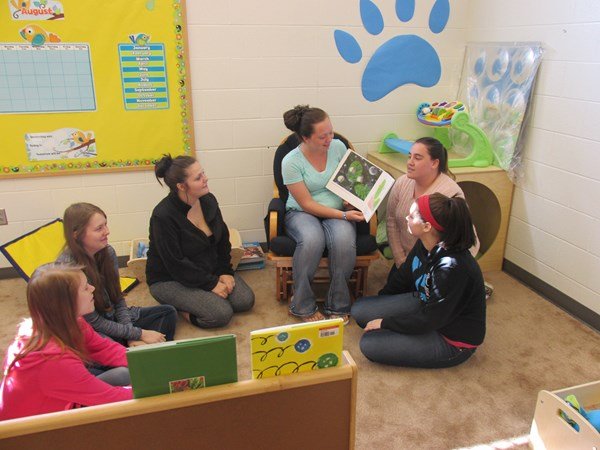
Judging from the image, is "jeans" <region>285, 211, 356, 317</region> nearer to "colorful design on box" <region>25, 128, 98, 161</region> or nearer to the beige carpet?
the beige carpet

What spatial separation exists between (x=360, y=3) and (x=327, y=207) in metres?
1.37

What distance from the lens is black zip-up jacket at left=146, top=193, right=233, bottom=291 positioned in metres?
2.57

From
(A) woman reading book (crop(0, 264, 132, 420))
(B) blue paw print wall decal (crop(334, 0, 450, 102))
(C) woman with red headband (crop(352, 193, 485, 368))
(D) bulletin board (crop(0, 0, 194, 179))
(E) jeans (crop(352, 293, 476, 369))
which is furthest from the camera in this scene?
(B) blue paw print wall decal (crop(334, 0, 450, 102))

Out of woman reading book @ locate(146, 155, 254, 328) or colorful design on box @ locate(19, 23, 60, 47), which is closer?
woman reading book @ locate(146, 155, 254, 328)

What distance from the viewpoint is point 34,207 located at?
125 inches

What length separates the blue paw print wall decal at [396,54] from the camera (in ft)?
10.9

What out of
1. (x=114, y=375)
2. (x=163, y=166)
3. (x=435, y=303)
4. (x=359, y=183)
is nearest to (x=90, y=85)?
(x=163, y=166)

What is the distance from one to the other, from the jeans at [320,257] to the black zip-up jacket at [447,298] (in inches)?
17.3

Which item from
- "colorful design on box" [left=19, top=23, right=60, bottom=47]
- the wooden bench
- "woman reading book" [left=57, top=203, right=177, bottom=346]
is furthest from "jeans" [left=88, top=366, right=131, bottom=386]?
"colorful design on box" [left=19, top=23, right=60, bottom=47]

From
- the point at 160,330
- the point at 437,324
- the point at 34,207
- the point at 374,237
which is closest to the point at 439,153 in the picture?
the point at 374,237

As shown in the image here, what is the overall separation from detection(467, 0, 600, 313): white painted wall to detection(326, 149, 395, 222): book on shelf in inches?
35.6

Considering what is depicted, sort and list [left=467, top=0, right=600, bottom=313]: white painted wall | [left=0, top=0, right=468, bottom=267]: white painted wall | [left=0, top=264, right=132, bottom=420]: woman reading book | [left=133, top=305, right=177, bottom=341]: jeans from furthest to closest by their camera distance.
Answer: [left=0, top=0, right=468, bottom=267]: white painted wall, [left=467, top=0, right=600, bottom=313]: white painted wall, [left=133, top=305, right=177, bottom=341]: jeans, [left=0, top=264, right=132, bottom=420]: woman reading book

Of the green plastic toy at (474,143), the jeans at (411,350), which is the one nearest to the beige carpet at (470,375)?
the jeans at (411,350)

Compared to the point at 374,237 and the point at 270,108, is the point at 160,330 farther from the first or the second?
the point at 270,108
